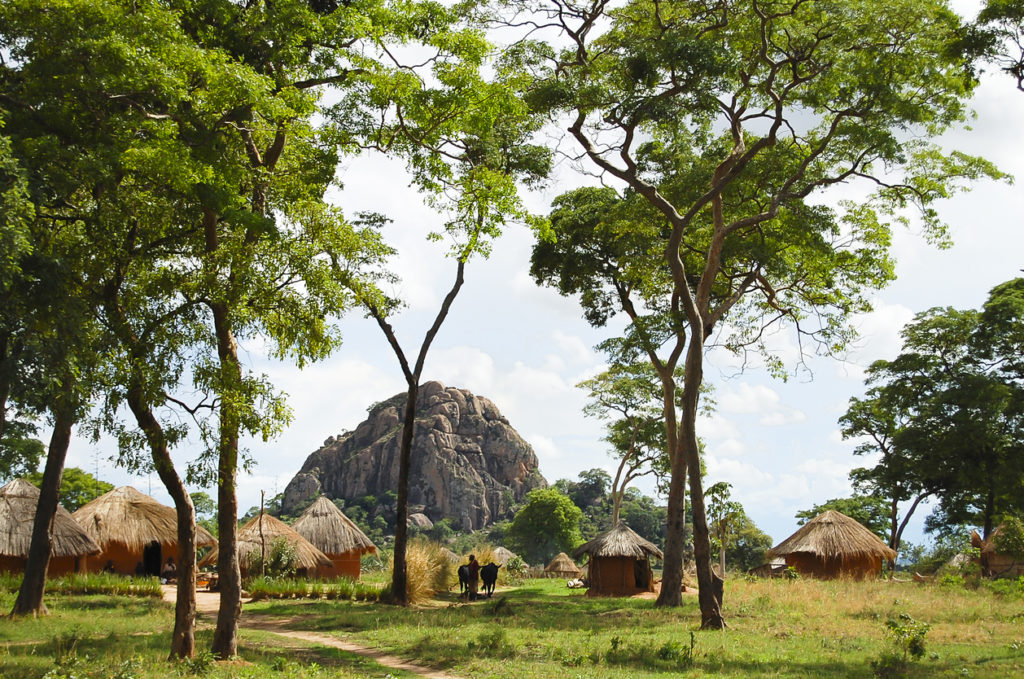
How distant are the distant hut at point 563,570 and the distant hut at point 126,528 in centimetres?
1738

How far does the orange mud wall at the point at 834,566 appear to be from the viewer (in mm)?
26953

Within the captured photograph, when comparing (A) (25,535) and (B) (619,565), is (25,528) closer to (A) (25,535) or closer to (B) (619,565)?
(A) (25,535)

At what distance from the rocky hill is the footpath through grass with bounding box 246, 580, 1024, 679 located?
257ft

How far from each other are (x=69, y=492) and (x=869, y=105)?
132ft

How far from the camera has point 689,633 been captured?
12750mm

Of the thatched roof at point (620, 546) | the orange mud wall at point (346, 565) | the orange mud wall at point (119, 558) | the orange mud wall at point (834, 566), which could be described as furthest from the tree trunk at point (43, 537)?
the orange mud wall at point (834, 566)

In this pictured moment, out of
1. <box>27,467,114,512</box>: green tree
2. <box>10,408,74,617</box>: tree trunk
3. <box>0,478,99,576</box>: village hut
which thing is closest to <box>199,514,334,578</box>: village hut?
<box>0,478,99,576</box>: village hut

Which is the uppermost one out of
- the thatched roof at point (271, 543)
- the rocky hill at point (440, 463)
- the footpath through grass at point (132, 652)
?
the rocky hill at point (440, 463)

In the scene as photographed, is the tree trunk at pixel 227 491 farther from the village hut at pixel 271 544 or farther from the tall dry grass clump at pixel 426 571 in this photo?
the village hut at pixel 271 544

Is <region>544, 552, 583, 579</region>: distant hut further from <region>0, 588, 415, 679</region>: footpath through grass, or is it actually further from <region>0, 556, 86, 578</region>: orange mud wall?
<region>0, 588, 415, 679</region>: footpath through grass

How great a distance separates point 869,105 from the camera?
15703mm

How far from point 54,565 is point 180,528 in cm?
1486

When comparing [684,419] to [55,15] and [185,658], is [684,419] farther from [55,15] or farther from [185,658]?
[55,15]

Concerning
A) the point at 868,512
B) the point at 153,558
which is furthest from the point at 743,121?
the point at 868,512
